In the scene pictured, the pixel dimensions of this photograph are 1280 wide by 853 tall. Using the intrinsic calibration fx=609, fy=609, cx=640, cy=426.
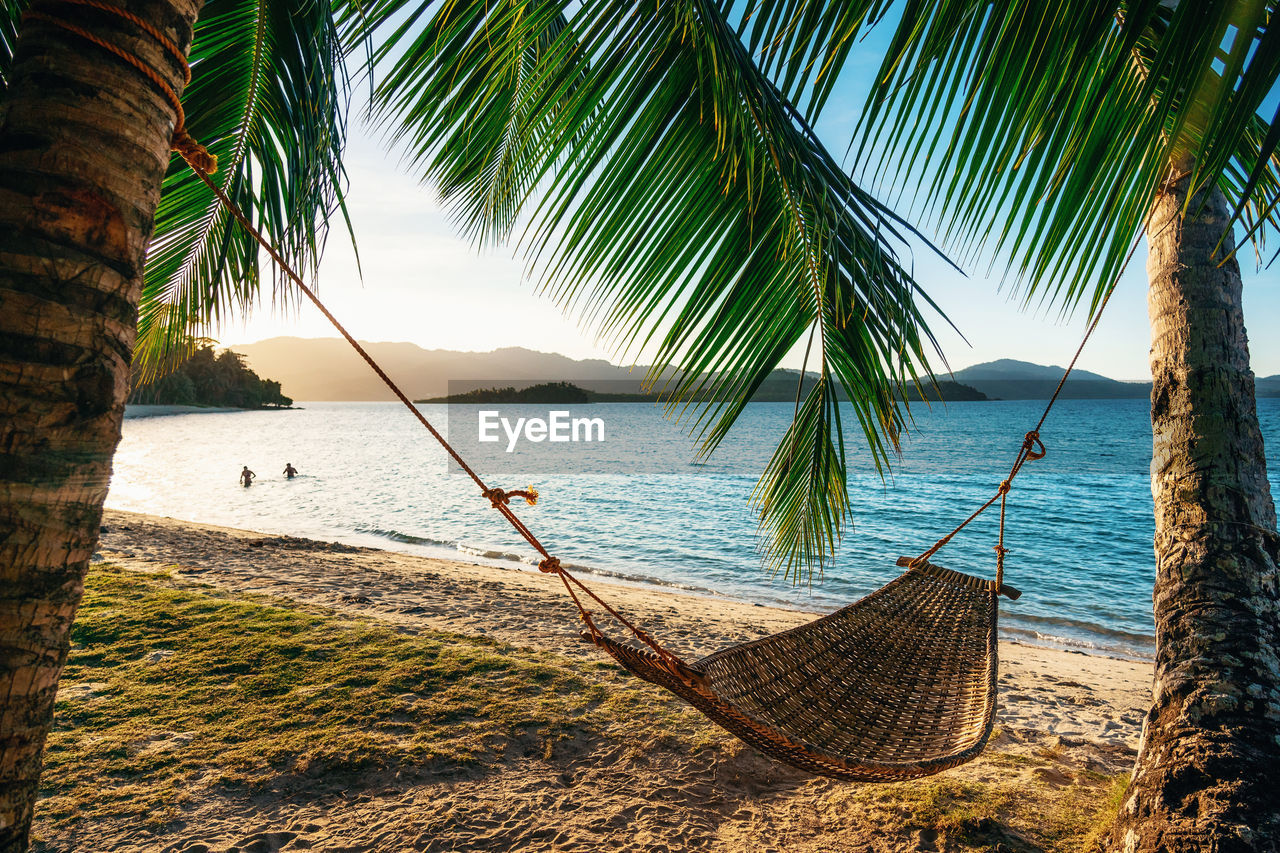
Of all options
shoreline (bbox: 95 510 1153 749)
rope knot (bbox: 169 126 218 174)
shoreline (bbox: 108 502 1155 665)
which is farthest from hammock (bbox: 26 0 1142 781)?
shoreline (bbox: 108 502 1155 665)

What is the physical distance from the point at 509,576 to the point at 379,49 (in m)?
7.41

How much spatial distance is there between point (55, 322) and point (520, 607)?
210 inches

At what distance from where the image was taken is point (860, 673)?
233 cm

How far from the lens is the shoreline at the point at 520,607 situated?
13.7 feet

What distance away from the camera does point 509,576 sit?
8148 millimetres

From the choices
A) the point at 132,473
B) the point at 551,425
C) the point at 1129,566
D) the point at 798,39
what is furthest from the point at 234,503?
the point at 551,425

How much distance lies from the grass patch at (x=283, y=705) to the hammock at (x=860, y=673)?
32.1 inches

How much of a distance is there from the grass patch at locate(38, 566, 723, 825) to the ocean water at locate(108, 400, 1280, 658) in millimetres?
1755

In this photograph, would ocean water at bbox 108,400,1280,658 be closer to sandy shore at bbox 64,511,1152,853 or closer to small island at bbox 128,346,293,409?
sandy shore at bbox 64,511,1152,853

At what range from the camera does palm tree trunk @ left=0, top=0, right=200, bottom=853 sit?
61 cm

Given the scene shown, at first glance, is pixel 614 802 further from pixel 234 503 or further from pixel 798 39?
pixel 234 503

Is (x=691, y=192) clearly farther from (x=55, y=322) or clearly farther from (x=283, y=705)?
(x=283, y=705)

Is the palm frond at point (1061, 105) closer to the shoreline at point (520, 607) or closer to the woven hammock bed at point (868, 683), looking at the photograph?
the woven hammock bed at point (868, 683)

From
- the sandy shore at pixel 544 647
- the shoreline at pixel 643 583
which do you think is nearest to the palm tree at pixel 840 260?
the sandy shore at pixel 544 647
